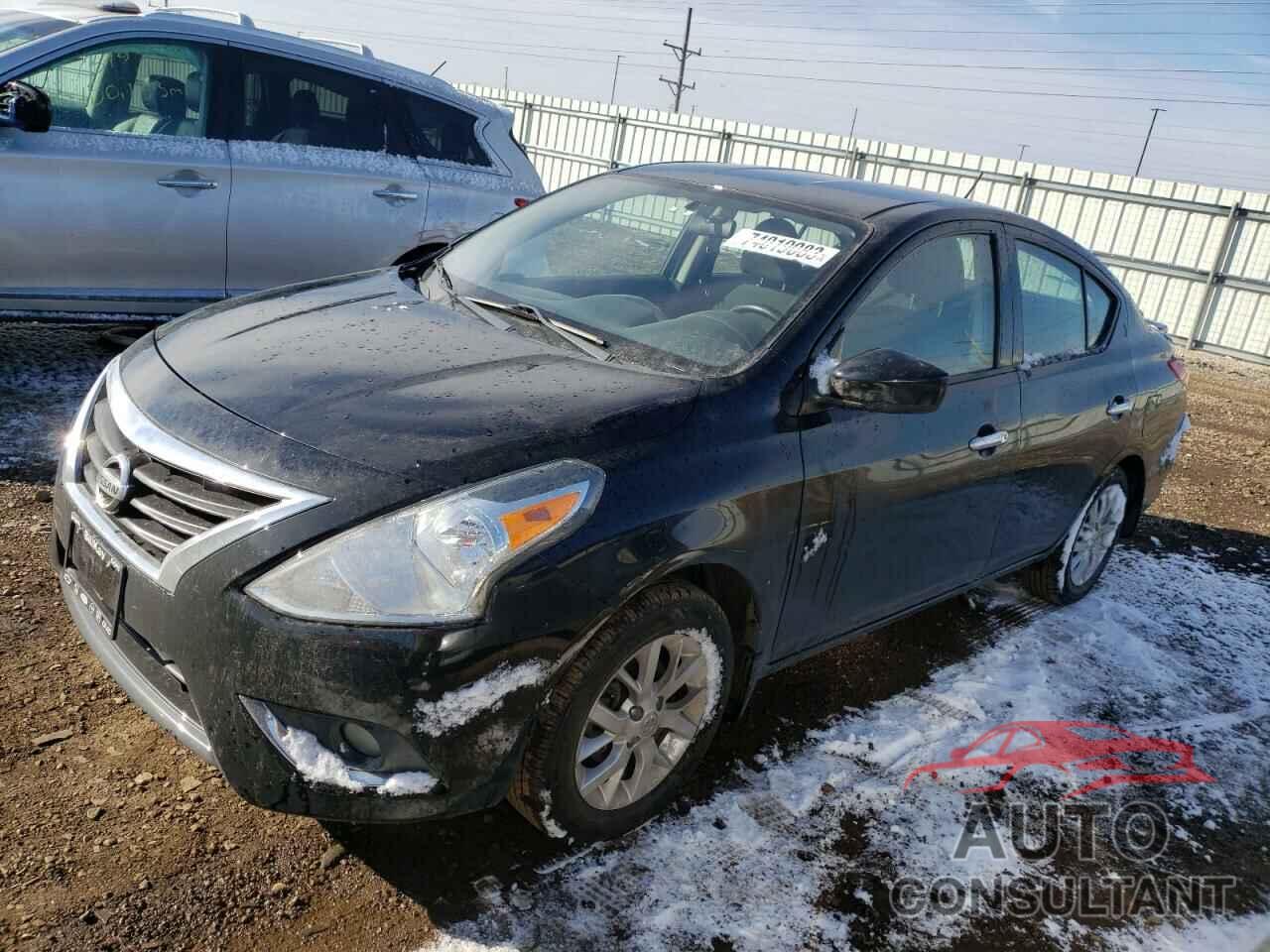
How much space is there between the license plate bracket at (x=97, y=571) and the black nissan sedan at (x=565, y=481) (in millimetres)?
15

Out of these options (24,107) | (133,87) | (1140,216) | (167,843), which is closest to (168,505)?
(167,843)

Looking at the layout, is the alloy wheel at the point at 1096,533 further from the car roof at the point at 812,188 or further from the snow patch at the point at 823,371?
the snow patch at the point at 823,371

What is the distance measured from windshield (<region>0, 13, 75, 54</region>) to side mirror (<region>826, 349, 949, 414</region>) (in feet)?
14.8

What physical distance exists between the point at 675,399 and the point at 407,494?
2.58 feet

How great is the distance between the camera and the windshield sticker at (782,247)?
3.23 meters

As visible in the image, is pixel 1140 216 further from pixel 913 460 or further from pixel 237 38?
pixel 913 460

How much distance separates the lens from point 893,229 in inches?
130

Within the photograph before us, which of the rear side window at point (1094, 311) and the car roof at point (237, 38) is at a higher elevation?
the car roof at point (237, 38)

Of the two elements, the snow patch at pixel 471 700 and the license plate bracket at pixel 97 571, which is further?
the license plate bracket at pixel 97 571

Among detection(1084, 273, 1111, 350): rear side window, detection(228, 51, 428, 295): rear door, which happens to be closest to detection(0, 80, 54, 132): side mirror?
detection(228, 51, 428, 295): rear door

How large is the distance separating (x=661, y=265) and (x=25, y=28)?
3.92 meters

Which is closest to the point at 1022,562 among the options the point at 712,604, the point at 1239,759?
the point at 1239,759

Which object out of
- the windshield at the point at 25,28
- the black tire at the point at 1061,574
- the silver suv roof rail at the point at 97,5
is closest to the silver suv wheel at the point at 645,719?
the black tire at the point at 1061,574

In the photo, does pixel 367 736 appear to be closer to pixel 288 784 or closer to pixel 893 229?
pixel 288 784
